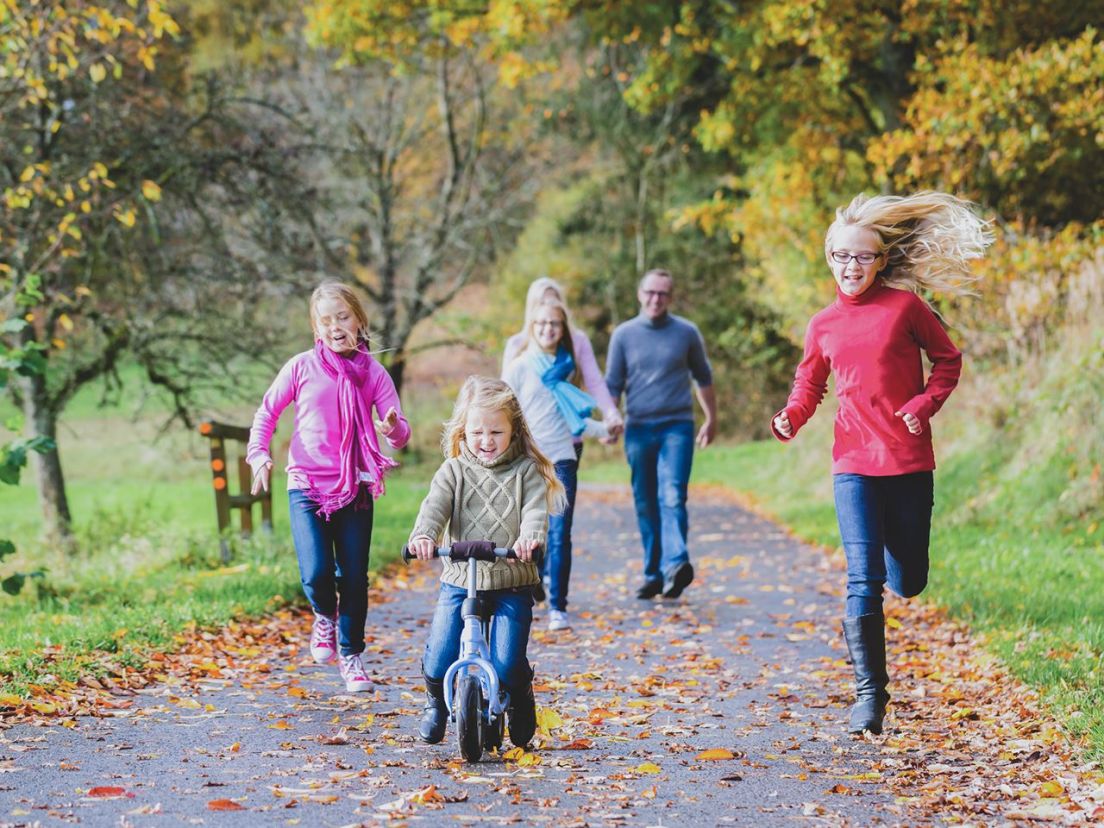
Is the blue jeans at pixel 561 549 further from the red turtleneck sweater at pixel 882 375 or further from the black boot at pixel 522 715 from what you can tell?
the black boot at pixel 522 715

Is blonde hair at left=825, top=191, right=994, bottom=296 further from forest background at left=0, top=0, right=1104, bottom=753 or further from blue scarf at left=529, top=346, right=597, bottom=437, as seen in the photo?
blue scarf at left=529, top=346, right=597, bottom=437

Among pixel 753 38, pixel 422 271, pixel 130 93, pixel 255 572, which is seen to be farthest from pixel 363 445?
pixel 422 271

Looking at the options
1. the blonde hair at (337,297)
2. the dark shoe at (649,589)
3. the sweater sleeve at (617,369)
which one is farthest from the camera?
the dark shoe at (649,589)

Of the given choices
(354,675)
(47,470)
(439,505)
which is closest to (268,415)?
(354,675)

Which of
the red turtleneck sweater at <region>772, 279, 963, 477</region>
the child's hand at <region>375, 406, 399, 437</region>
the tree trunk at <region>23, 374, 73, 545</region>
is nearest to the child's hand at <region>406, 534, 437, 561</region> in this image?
the child's hand at <region>375, 406, 399, 437</region>

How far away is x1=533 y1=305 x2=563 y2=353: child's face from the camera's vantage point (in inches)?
329

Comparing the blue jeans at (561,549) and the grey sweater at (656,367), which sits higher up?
the grey sweater at (656,367)

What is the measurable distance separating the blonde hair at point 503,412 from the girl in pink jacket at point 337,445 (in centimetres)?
88

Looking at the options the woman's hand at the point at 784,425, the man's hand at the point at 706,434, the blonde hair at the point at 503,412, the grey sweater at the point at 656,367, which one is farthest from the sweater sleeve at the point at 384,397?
the man's hand at the point at 706,434

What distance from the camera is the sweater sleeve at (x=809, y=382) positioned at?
19.3 feet

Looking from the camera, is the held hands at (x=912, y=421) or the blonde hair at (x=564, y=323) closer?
the held hands at (x=912, y=421)

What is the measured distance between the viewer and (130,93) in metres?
14.8

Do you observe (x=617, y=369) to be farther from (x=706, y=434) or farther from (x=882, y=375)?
(x=882, y=375)

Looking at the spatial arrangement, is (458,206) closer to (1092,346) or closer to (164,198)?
(164,198)
